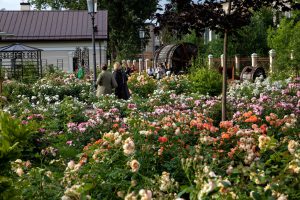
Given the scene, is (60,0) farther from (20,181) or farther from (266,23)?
(20,181)

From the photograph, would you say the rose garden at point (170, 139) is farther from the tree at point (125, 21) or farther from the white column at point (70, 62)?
the tree at point (125, 21)

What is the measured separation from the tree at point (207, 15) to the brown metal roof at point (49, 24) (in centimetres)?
2926

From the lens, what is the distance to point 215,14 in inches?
314

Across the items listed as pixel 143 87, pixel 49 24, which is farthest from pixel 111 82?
pixel 49 24

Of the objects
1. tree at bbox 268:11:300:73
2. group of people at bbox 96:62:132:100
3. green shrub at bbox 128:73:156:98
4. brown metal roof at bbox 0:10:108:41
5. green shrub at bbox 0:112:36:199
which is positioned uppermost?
brown metal roof at bbox 0:10:108:41

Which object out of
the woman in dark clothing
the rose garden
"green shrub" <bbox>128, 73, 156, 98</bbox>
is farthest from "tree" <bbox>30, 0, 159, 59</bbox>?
the woman in dark clothing

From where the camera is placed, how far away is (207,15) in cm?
795

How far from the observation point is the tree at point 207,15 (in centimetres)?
797

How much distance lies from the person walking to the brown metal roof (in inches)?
880

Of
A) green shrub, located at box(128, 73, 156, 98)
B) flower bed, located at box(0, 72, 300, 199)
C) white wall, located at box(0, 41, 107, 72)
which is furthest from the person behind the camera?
white wall, located at box(0, 41, 107, 72)

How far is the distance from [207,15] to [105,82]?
7398 mm

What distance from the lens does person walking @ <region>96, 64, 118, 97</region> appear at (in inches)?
590

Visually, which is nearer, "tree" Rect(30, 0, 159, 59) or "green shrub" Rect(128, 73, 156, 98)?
"green shrub" Rect(128, 73, 156, 98)

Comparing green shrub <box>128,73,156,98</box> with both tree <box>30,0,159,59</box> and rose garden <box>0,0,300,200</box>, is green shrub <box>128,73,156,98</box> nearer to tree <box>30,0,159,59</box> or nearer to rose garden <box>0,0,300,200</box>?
rose garden <box>0,0,300,200</box>
